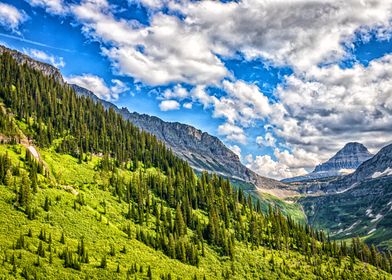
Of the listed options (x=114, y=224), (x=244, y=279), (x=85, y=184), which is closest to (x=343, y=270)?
(x=244, y=279)

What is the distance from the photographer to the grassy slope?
96.6 meters

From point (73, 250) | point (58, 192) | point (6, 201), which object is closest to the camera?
point (73, 250)

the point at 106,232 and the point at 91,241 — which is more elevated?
the point at 106,232

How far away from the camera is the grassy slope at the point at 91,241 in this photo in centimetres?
9656

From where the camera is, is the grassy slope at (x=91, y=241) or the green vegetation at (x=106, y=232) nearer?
the grassy slope at (x=91, y=241)

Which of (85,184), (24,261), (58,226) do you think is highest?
(85,184)

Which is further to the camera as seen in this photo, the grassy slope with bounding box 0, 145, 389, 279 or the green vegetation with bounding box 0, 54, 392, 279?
the green vegetation with bounding box 0, 54, 392, 279

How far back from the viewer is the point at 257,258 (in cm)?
17062

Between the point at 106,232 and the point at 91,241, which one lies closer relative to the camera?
the point at 91,241

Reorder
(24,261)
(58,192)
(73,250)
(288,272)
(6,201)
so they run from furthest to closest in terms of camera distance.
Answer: (288,272) → (58,192) → (6,201) → (73,250) → (24,261)

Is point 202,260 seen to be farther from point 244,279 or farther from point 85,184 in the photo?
point 85,184

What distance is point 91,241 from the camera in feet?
395

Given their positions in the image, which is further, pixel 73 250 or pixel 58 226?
pixel 58 226

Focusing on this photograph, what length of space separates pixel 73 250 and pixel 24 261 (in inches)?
743
